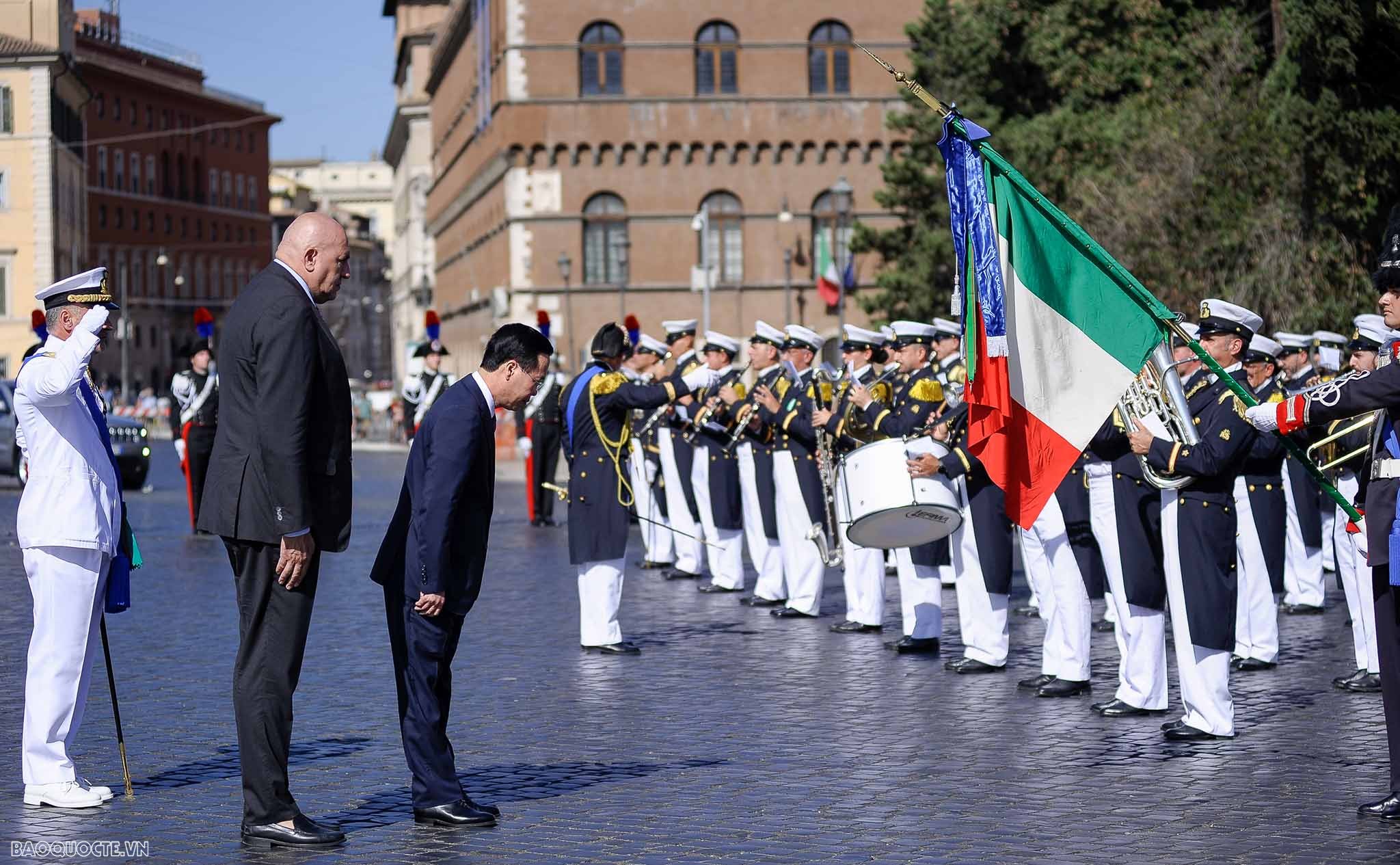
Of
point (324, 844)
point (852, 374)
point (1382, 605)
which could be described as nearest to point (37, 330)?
point (852, 374)

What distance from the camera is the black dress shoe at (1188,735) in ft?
31.3

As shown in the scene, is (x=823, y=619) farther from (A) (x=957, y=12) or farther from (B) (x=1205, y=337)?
(A) (x=957, y=12)

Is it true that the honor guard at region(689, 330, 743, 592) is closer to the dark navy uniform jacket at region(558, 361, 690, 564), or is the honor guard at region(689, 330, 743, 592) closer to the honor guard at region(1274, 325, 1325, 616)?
the dark navy uniform jacket at region(558, 361, 690, 564)

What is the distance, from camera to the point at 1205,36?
105 feet

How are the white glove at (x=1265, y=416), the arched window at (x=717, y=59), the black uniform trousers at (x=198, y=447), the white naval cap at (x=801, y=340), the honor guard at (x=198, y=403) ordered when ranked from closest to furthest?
the white glove at (x=1265, y=416) → the white naval cap at (x=801, y=340) → the honor guard at (x=198, y=403) → the black uniform trousers at (x=198, y=447) → the arched window at (x=717, y=59)

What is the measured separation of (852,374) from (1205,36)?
19.2m

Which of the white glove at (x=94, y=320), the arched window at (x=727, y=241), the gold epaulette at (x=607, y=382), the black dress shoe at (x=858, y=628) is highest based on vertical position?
the arched window at (x=727, y=241)

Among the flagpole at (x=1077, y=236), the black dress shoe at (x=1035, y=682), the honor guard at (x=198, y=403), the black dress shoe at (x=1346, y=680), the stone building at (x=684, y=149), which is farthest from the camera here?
the stone building at (x=684, y=149)

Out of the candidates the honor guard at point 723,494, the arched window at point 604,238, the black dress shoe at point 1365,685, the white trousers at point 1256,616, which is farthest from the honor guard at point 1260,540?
the arched window at point 604,238

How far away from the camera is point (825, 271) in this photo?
62969 mm

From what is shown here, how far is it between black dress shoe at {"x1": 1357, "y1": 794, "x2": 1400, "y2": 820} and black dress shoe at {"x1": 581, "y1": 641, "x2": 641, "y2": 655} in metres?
5.51

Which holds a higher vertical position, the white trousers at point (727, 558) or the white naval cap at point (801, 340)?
the white naval cap at point (801, 340)

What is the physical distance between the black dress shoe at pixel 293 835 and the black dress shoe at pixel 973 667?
5129 millimetres

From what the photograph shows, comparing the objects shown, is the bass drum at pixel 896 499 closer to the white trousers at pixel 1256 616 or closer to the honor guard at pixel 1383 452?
the white trousers at pixel 1256 616
